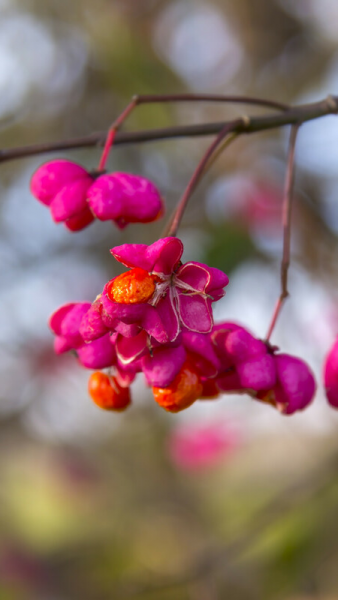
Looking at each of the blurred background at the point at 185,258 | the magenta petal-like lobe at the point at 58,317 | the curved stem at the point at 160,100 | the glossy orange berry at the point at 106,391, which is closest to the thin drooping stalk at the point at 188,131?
the curved stem at the point at 160,100

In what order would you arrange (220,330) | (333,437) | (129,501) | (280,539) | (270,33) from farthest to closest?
(129,501)
(333,437)
(270,33)
(280,539)
(220,330)

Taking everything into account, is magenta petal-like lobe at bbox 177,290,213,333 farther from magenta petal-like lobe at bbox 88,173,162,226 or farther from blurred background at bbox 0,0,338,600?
blurred background at bbox 0,0,338,600

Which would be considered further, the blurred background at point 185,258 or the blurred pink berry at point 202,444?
the blurred pink berry at point 202,444

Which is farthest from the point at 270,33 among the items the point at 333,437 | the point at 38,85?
the point at 333,437

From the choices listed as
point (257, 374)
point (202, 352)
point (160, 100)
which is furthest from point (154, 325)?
point (160, 100)

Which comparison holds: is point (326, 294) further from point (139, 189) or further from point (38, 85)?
point (38, 85)

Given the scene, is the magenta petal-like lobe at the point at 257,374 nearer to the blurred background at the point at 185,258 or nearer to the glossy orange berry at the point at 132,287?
the glossy orange berry at the point at 132,287
